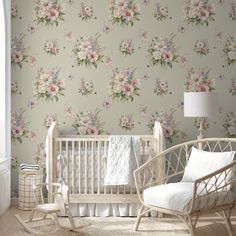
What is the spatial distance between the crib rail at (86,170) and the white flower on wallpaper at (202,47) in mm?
1125

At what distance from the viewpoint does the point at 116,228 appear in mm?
4180

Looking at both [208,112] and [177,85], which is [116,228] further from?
[177,85]

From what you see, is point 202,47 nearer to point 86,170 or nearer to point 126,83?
point 126,83

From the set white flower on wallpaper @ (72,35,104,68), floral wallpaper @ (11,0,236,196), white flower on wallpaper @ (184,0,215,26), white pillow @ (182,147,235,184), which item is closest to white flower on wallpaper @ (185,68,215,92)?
floral wallpaper @ (11,0,236,196)

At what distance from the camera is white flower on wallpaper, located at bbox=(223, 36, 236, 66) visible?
510cm

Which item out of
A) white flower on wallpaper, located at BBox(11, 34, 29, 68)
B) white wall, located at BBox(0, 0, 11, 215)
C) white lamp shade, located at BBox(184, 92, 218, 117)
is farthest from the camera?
white flower on wallpaper, located at BBox(11, 34, 29, 68)

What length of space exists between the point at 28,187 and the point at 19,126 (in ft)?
2.18

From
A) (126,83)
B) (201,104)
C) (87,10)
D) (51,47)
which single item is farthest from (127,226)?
(87,10)

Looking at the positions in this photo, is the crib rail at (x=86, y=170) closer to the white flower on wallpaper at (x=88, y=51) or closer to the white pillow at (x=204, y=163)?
the white pillow at (x=204, y=163)

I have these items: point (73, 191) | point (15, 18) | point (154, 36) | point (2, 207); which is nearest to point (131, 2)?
point (154, 36)

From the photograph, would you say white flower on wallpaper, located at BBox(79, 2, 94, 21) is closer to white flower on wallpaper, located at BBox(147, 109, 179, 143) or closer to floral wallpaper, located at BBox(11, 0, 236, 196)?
floral wallpaper, located at BBox(11, 0, 236, 196)

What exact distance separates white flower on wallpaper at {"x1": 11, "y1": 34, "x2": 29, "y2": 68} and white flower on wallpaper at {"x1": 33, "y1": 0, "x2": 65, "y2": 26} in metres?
0.26

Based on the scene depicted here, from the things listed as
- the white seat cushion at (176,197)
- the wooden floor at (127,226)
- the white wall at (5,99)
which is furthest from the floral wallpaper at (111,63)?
the white seat cushion at (176,197)

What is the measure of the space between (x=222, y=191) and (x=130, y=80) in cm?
175
